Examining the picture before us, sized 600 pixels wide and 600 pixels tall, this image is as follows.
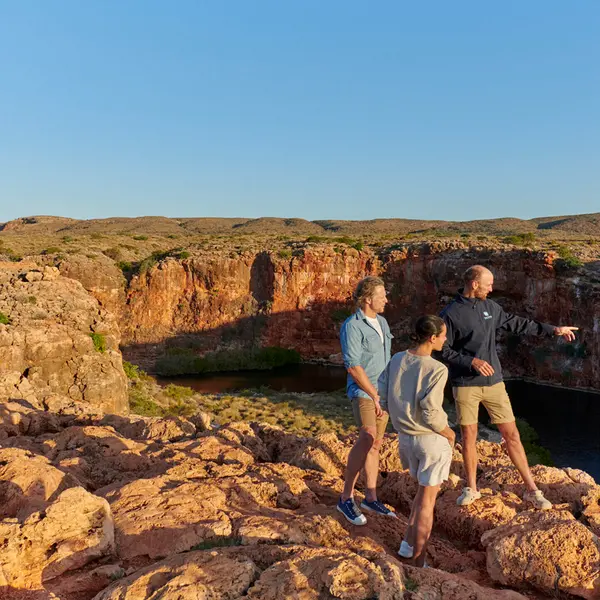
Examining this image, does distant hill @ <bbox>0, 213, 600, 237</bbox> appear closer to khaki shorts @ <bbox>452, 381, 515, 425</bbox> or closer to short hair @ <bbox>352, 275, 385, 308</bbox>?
khaki shorts @ <bbox>452, 381, 515, 425</bbox>

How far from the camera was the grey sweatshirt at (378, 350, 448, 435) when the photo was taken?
3.83 metres

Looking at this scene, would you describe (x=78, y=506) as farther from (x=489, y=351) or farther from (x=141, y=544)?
(x=489, y=351)

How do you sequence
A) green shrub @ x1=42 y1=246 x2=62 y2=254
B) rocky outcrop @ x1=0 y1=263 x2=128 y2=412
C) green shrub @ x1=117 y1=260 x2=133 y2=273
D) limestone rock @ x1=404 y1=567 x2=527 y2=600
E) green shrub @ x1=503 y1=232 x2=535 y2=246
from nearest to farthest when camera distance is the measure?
limestone rock @ x1=404 y1=567 x2=527 y2=600
rocky outcrop @ x1=0 y1=263 x2=128 y2=412
green shrub @ x1=503 y1=232 x2=535 y2=246
green shrub @ x1=42 y1=246 x2=62 y2=254
green shrub @ x1=117 y1=260 x2=133 y2=273

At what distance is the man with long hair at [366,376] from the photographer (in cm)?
464

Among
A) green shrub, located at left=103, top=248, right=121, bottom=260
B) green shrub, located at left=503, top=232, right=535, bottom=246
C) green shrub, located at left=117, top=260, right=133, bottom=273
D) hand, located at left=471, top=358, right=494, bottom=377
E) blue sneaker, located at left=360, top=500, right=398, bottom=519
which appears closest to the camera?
hand, located at left=471, top=358, right=494, bottom=377

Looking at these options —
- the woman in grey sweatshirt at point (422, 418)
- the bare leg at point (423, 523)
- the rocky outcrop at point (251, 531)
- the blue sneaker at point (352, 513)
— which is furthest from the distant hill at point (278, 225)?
the bare leg at point (423, 523)

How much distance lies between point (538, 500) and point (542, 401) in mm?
22038

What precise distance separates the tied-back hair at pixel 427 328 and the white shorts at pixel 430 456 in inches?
27.3

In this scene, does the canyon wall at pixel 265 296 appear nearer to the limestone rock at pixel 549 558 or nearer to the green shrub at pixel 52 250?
the green shrub at pixel 52 250

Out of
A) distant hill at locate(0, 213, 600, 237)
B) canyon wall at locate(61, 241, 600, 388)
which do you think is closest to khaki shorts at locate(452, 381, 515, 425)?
canyon wall at locate(61, 241, 600, 388)

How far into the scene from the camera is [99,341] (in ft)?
48.3

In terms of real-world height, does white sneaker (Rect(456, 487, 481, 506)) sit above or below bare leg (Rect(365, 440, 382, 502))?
below

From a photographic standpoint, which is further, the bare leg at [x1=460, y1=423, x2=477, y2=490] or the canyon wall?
the canyon wall

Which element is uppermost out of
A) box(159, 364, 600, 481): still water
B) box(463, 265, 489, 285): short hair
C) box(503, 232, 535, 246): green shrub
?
box(503, 232, 535, 246): green shrub
